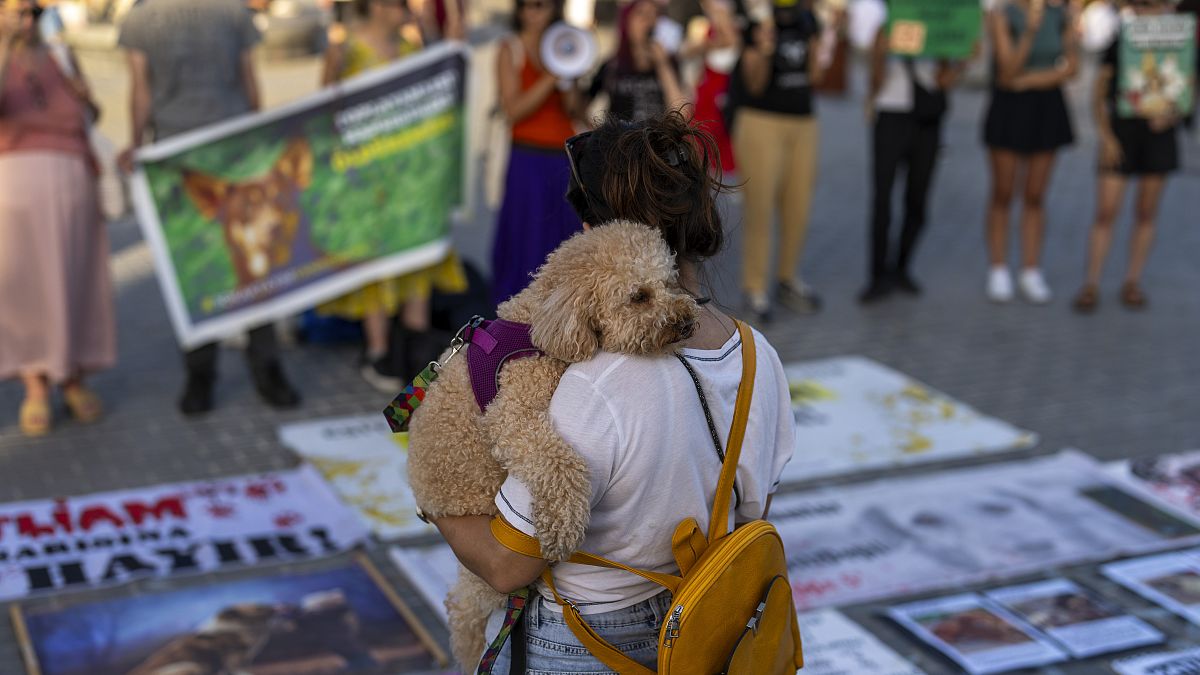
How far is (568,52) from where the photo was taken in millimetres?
6297

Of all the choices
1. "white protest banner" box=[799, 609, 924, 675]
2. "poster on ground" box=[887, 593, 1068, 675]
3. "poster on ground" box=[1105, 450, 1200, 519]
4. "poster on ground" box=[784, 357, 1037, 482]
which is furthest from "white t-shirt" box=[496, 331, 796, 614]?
"poster on ground" box=[1105, 450, 1200, 519]

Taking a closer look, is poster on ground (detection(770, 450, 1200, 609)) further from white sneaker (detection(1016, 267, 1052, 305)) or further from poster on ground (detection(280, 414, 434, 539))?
white sneaker (detection(1016, 267, 1052, 305))

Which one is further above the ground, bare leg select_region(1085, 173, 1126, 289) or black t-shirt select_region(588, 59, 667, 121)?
black t-shirt select_region(588, 59, 667, 121)

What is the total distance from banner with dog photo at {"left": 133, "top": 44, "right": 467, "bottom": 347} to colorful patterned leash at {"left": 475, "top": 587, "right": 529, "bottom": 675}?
13.9 feet

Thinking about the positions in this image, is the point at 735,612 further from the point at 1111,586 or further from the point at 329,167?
the point at 329,167

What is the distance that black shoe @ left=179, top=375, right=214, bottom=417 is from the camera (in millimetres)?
6156

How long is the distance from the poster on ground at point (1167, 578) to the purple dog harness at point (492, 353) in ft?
10.7

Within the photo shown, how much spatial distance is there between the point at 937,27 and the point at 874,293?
1.62 meters

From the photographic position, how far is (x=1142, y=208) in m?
7.93

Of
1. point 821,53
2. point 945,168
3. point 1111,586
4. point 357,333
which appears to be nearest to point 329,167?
point 357,333

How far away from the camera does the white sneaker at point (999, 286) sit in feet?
27.1

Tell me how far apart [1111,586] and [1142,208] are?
3.90m

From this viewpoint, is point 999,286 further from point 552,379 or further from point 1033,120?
point 552,379

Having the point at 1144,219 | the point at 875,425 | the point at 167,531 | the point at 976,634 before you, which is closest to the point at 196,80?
the point at 167,531
